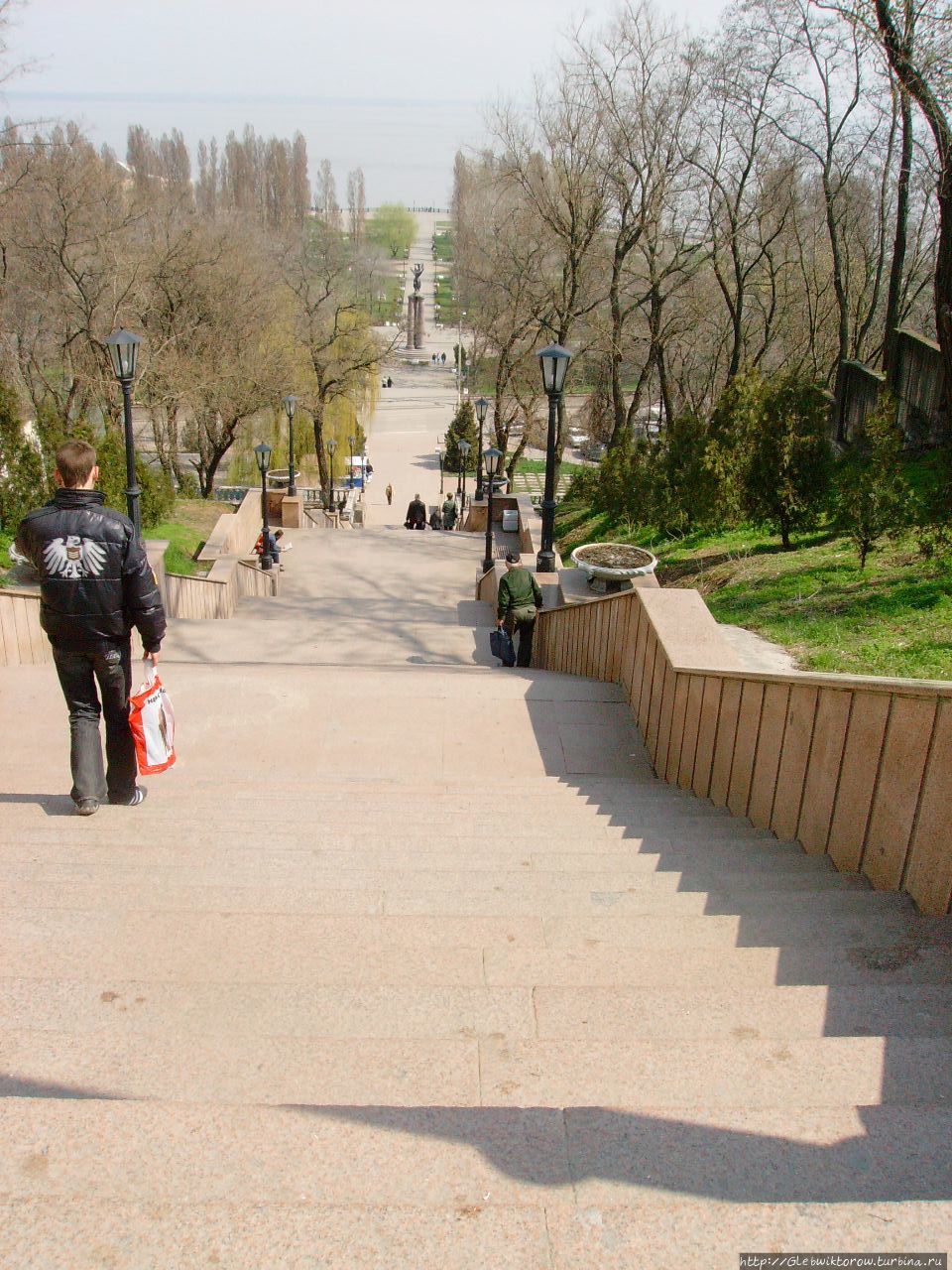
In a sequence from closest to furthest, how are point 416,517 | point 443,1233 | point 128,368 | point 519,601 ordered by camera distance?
point 443,1233, point 519,601, point 128,368, point 416,517

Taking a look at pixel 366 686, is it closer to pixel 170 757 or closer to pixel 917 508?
pixel 170 757

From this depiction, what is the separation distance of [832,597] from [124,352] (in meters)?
8.19

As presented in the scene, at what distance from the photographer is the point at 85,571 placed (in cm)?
416

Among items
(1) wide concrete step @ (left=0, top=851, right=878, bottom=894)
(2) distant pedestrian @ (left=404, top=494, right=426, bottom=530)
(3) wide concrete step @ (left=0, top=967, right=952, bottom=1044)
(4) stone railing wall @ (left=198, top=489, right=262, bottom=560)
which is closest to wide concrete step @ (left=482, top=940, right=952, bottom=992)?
(3) wide concrete step @ (left=0, top=967, right=952, bottom=1044)

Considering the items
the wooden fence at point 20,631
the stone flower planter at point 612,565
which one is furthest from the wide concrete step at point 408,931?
the stone flower planter at point 612,565

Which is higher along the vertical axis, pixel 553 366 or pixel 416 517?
pixel 553 366

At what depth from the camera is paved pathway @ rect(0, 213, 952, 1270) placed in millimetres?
1620

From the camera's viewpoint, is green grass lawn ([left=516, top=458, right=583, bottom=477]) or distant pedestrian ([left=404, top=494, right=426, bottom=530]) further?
green grass lawn ([left=516, top=458, right=583, bottom=477])

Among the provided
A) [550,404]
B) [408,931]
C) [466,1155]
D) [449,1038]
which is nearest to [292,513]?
[550,404]

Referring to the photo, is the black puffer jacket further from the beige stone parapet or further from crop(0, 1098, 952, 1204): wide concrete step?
the beige stone parapet

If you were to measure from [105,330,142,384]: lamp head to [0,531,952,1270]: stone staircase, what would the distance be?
7896 mm

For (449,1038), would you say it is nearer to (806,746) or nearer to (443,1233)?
(443,1233)

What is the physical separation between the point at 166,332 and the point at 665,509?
2135 cm

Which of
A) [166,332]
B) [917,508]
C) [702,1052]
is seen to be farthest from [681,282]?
[702,1052]
